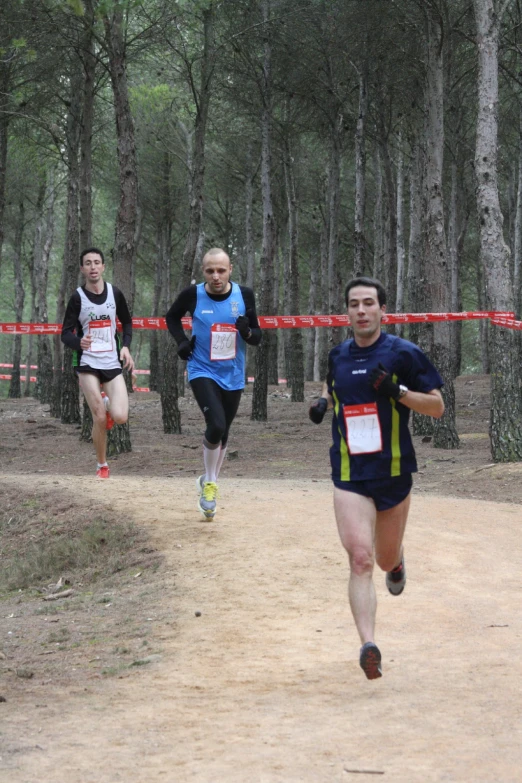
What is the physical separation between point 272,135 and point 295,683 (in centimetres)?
2472

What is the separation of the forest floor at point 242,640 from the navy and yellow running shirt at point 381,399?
1.16m

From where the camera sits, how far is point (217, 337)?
855 centimetres

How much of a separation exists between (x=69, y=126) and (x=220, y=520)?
16.9 metres

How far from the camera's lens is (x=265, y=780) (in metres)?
4.21

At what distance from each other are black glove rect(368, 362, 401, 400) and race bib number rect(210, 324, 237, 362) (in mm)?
3433

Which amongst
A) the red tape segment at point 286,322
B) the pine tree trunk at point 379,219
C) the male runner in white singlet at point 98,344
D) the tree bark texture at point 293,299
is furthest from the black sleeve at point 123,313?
the pine tree trunk at point 379,219

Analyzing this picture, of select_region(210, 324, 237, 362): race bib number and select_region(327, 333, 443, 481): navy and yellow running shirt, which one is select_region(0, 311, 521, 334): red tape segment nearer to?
select_region(210, 324, 237, 362): race bib number

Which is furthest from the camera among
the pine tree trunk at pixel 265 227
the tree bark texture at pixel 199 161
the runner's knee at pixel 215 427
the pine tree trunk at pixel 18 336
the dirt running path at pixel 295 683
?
the pine tree trunk at pixel 18 336

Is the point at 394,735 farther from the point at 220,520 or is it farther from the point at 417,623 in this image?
the point at 220,520

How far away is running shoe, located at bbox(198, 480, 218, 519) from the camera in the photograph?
30.0ft

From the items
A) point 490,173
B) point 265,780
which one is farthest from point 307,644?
point 490,173

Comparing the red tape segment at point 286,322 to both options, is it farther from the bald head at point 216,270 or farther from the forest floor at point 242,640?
the bald head at point 216,270

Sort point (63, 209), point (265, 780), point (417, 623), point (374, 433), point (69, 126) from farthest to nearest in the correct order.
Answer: point (63, 209) < point (69, 126) < point (417, 623) < point (374, 433) < point (265, 780)

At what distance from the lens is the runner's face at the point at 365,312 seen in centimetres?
545
